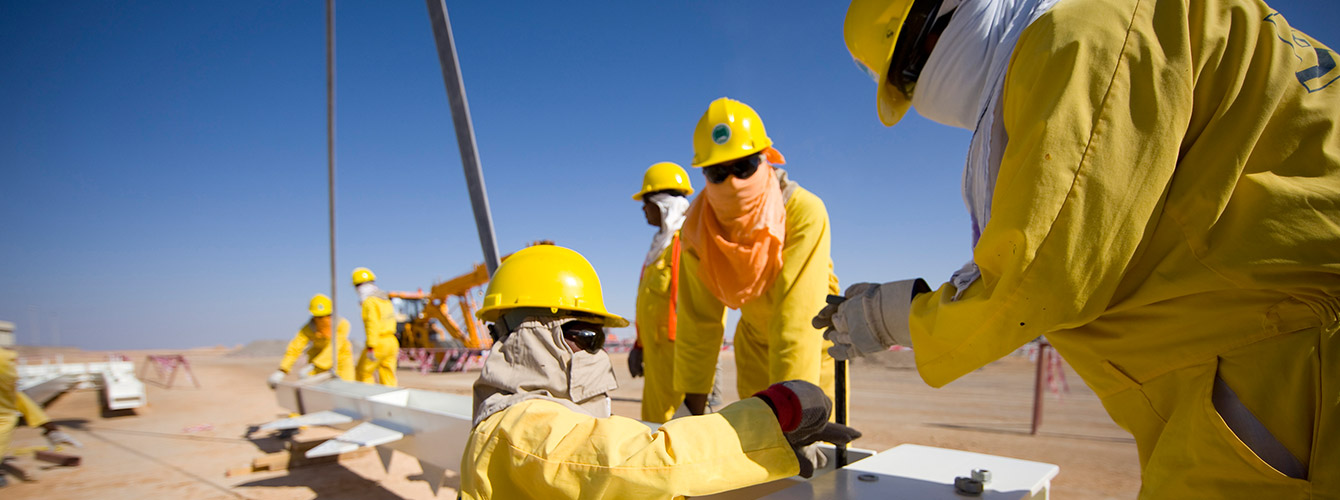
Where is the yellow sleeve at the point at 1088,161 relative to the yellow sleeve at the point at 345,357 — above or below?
above

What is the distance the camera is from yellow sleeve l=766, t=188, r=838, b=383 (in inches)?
97.3

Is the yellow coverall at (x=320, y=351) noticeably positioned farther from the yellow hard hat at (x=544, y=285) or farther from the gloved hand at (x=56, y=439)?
the yellow hard hat at (x=544, y=285)

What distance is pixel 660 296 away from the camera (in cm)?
405

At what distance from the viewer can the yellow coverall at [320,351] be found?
9680mm

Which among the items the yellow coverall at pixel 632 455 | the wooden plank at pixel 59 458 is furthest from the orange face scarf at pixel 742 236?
the wooden plank at pixel 59 458

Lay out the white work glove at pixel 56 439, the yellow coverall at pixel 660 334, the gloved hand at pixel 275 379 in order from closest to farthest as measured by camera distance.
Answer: the yellow coverall at pixel 660 334 → the white work glove at pixel 56 439 → the gloved hand at pixel 275 379

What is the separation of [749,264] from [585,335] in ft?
3.41

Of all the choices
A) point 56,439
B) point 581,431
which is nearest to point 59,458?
point 56,439

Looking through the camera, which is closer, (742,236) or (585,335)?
(585,335)

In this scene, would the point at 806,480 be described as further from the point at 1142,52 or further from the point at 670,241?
the point at 670,241

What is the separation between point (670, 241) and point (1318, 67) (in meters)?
3.52

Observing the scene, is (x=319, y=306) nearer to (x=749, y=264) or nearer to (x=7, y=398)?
(x=7, y=398)

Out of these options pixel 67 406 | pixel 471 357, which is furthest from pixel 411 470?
pixel 471 357

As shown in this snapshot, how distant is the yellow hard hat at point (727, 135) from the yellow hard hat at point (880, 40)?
1296mm
